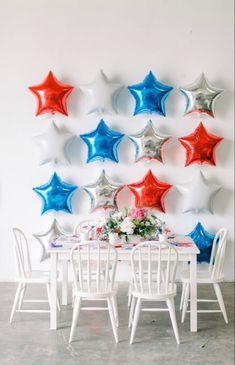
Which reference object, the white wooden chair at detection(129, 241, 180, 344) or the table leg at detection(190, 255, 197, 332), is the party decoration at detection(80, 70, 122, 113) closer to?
the white wooden chair at detection(129, 241, 180, 344)

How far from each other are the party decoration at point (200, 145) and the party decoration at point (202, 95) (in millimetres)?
188

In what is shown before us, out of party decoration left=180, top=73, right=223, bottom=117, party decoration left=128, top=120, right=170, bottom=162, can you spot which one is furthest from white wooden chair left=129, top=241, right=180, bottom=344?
party decoration left=180, top=73, right=223, bottom=117

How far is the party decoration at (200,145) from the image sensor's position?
18.4ft

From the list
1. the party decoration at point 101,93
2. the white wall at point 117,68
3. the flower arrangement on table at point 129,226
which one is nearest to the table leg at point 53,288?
the flower arrangement on table at point 129,226

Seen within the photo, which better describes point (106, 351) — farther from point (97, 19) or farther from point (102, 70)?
point (97, 19)

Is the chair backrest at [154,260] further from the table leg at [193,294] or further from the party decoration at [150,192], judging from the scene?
the party decoration at [150,192]

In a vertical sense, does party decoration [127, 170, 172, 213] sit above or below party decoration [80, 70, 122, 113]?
below

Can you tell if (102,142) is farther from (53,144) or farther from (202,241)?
(202,241)

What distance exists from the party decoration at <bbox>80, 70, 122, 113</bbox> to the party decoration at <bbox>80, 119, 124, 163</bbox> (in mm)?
157

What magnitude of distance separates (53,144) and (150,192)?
114 cm

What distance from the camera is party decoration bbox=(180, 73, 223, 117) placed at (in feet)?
18.3

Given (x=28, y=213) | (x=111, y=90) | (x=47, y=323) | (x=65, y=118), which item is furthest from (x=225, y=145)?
(x=47, y=323)

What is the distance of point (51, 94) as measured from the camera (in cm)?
560

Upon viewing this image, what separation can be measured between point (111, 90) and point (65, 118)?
0.60 metres
